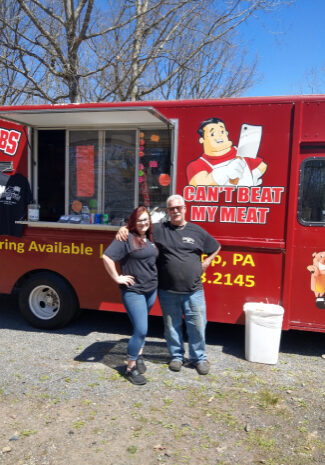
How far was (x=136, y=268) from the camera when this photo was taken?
3.66 meters

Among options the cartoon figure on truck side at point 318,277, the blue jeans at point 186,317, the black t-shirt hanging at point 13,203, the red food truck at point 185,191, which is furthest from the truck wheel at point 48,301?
Answer: the cartoon figure on truck side at point 318,277

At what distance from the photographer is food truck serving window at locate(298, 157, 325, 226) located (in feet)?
13.7

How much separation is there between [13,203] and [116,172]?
53.5 inches

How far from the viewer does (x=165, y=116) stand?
4547 millimetres

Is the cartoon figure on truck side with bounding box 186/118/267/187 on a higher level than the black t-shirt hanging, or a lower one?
higher

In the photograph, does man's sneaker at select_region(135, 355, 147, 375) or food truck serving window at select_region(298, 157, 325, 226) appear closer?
man's sneaker at select_region(135, 355, 147, 375)

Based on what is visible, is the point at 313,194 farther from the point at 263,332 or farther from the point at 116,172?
the point at 116,172

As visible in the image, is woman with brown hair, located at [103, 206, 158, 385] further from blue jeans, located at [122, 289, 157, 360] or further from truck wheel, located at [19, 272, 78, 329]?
truck wheel, located at [19, 272, 78, 329]

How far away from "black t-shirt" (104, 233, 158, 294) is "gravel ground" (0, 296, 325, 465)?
3.14 feet

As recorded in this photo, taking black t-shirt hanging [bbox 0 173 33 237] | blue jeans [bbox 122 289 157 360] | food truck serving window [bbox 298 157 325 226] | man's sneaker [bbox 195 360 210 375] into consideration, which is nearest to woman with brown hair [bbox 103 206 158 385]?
blue jeans [bbox 122 289 157 360]

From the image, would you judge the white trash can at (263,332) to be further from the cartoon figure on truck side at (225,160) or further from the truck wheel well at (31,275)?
→ the truck wheel well at (31,275)

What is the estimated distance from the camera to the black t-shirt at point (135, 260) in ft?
12.0

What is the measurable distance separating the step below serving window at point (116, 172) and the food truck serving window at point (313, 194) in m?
1.55

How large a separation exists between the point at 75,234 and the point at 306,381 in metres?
3.02
